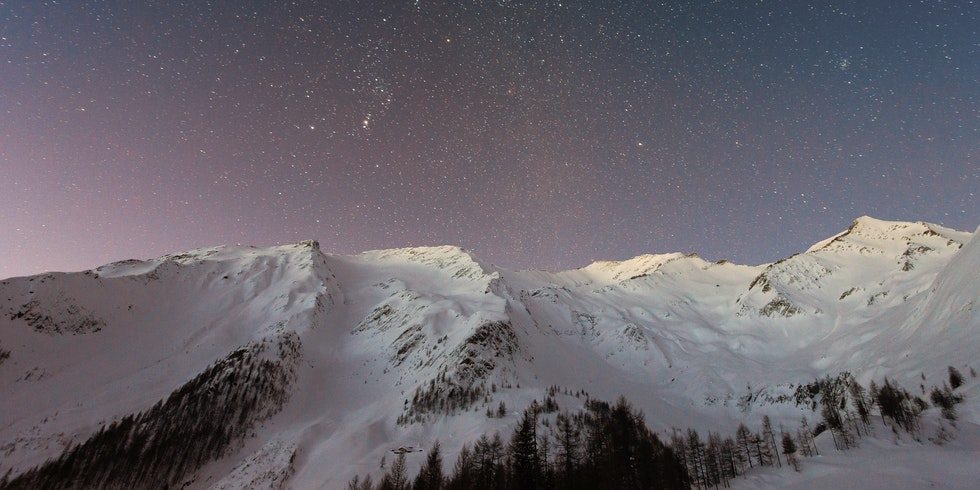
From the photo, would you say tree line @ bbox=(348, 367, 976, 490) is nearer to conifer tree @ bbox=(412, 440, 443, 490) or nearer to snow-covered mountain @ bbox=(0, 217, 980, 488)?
conifer tree @ bbox=(412, 440, 443, 490)

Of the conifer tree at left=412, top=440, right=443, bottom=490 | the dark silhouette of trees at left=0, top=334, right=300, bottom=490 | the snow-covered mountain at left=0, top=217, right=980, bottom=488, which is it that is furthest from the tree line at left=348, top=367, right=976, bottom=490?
the dark silhouette of trees at left=0, top=334, right=300, bottom=490

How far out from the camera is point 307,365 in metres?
140

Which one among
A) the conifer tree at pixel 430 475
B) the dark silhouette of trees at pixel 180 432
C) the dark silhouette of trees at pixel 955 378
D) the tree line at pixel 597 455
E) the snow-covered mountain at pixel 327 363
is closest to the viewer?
the tree line at pixel 597 455

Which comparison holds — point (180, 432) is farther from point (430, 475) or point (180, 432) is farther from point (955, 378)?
point (955, 378)

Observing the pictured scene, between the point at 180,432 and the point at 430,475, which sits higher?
the point at 180,432

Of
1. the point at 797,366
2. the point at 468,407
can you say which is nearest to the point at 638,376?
the point at 797,366

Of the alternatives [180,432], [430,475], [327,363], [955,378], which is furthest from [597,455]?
[180,432]

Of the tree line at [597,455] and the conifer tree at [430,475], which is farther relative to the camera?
the conifer tree at [430,475]

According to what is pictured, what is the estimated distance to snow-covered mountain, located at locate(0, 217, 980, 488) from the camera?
10144 centimetres

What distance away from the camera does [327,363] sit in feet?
482

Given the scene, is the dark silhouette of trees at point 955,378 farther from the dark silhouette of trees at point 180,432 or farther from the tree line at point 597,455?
the dark silhouette of trees at point 180,432

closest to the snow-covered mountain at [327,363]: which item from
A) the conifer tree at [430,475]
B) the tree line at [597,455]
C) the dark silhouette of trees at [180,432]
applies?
the dark silhouette of trees at [180,432]

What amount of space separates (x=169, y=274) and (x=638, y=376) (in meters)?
200

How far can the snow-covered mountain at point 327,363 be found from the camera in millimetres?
101438
